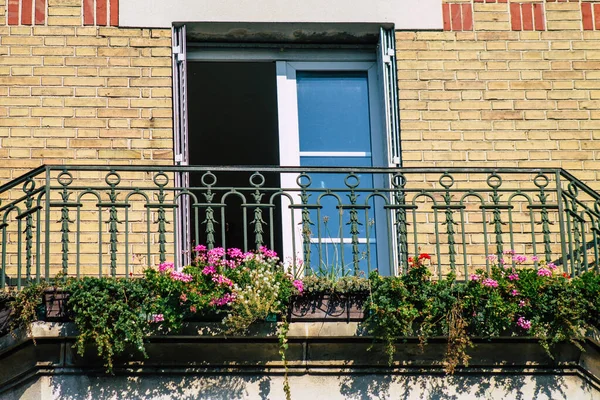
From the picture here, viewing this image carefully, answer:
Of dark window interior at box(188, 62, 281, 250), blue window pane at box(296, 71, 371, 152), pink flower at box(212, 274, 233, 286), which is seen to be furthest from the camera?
dark window interior at box(188, 62, 281, 250)

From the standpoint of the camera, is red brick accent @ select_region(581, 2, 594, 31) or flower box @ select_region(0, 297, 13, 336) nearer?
flower box @ select_region(0, 297, 13, 336)

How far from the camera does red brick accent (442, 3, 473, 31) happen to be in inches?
496

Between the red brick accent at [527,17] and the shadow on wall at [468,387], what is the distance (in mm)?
3436

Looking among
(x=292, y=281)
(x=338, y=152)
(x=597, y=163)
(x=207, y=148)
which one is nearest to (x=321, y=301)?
(x=292, y=281)

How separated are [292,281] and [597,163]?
3.37 metres

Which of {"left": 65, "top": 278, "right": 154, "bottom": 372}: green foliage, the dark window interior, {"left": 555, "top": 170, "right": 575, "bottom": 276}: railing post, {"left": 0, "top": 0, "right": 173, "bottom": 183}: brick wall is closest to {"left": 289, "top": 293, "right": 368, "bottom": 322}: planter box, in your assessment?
{"left": 65, "top": 278, "right": 154, "bottom": 372}: green foliage

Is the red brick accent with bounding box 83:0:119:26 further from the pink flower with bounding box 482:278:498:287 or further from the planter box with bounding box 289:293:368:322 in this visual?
the pink flower with bounding box 482:278:498:287

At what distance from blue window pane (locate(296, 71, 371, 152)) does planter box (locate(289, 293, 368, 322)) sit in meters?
2.15

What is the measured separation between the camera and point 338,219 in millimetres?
12039

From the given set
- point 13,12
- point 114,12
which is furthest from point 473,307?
point 13,12

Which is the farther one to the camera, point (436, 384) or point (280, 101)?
point (280, 101)

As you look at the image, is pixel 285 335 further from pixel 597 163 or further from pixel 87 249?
pixel 597 163

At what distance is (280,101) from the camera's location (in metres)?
12.5

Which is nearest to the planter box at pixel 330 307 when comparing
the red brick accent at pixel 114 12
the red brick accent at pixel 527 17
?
the red brick accent at pixel 114 12
